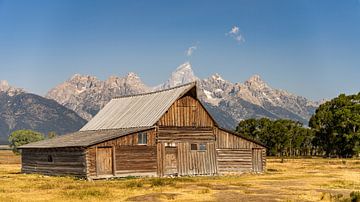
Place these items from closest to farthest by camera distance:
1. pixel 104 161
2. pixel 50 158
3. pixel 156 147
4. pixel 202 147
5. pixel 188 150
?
pixel 104 161
pixel 156 147
pixel 188 150
pixel 50 158
pixel 202 147

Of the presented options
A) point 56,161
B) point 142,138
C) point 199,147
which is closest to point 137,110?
point 142,138

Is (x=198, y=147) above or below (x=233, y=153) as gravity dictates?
above

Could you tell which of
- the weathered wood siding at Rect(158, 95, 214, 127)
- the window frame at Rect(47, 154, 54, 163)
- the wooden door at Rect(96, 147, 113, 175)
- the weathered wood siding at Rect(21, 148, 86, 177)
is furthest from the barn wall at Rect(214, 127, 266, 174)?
the window frame at Rect(47, 154, 54, 163)

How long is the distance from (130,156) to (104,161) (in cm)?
282

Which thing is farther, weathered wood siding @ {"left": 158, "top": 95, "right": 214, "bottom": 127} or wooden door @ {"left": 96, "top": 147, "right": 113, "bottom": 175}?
weathered wood siding @ {"left": 158, "top": 95, "right": 214, "bottom": 127}

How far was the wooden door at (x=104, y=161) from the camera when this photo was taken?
1925 inches

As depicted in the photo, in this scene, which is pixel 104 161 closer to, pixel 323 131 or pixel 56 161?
pixel 56 161

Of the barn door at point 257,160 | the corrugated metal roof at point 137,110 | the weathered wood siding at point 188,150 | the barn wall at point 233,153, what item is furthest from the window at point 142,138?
the barn door at point 257,160

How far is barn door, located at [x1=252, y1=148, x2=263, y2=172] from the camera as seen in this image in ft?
193

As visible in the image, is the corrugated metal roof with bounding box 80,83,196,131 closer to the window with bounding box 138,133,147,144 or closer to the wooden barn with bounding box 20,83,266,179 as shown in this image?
the wooden barn with bounding box 20,83,266,179

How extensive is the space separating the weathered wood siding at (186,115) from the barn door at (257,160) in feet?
20.5

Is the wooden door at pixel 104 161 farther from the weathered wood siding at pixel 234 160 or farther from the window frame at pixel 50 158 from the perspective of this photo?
the weathered wood siding at pixel 234 160

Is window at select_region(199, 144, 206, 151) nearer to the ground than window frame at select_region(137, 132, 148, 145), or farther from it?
nearer to the ground

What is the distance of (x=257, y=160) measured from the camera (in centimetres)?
5912
